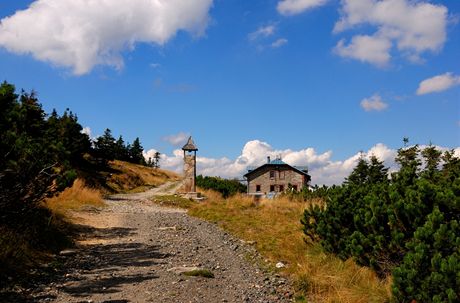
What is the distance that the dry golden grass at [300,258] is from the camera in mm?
7452

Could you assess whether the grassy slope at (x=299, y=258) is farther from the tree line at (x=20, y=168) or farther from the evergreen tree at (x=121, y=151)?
the evergreen tree at (x=121, y=151)

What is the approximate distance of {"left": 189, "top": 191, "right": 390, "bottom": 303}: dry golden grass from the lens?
7452 mm

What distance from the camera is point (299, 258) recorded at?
10.9m

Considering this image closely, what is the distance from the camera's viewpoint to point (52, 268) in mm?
9008

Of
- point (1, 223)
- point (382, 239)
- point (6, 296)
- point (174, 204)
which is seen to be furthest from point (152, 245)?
point (174, 204)

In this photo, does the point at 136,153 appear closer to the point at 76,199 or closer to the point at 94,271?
the point at 76,199

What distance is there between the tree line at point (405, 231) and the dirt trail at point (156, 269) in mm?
1947

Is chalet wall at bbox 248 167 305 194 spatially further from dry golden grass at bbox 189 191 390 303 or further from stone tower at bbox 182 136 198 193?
dry golden grass at bbox 189 191 390 303

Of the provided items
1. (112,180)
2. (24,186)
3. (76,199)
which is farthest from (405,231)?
(112,180)

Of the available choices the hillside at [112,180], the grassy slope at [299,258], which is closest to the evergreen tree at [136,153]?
the hillside at [112,180]

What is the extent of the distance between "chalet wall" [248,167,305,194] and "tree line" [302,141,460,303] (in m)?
53.6

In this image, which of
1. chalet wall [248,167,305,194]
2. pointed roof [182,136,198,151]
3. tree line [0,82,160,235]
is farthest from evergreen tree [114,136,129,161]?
tree line [0,82,160,235]

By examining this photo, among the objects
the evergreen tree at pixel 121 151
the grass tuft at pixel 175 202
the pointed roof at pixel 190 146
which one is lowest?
the grass tuft at pixel 175 202

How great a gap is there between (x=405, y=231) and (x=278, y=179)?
5766 centimetres
